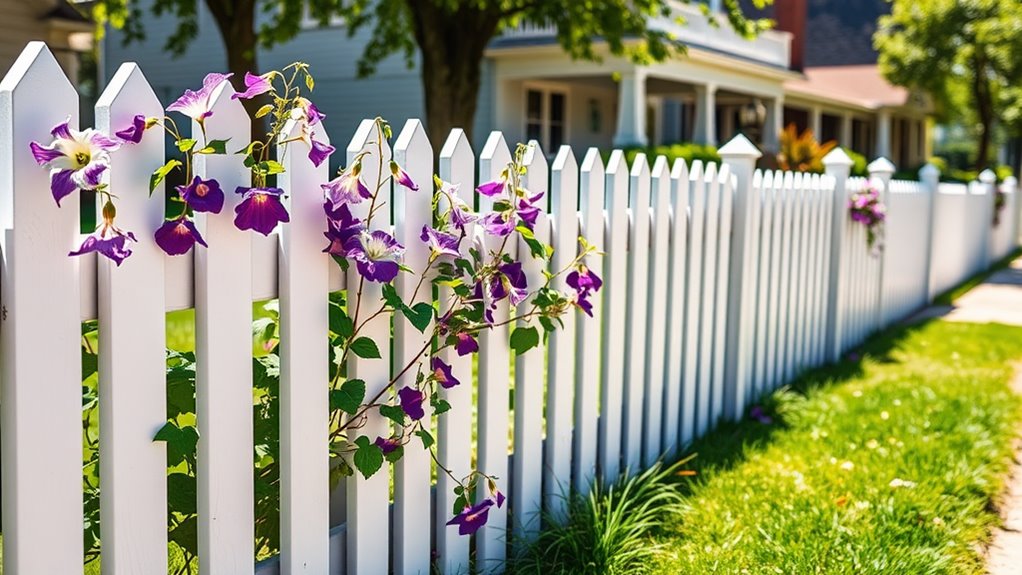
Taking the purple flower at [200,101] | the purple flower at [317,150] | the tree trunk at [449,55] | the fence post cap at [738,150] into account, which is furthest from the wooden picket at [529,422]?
the tree trunk at [449,55]

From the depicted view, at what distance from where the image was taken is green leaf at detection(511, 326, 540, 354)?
3.07 m

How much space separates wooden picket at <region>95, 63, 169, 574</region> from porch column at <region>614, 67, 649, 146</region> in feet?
53.5

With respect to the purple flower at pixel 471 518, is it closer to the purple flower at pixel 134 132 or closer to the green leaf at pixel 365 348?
the green leaf at pixel 365 348

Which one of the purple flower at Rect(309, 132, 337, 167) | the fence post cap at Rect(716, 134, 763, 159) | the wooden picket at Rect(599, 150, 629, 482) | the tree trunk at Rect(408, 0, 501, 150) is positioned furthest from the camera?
the tree trunk at Rect(408, 0, 501, 150)

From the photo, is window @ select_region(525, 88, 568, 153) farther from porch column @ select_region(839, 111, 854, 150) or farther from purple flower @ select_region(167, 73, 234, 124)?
purple flower @ select_region(167, 73, 234, 124)

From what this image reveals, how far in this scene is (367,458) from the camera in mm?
2516

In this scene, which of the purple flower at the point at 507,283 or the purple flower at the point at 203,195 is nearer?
the purple flower at the point at 203,195

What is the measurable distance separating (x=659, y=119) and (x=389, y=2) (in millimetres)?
13543

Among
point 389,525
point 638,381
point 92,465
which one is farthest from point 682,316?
point 92,465

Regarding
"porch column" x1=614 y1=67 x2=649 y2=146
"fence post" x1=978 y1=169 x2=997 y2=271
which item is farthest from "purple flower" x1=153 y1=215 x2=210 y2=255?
"porch column" x1=614 y1=67 x2=649 y2=146

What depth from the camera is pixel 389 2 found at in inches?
516

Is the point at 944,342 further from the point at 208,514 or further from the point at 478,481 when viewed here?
the point at 208,514

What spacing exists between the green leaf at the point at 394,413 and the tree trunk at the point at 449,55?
8329 millimetres

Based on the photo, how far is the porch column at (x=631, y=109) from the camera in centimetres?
1803
